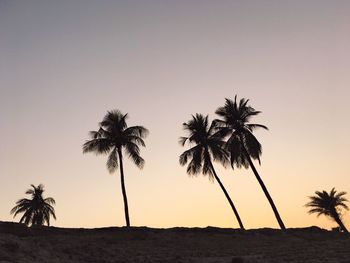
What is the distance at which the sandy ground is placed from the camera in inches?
760

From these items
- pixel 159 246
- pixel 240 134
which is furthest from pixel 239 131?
pixel 159 246

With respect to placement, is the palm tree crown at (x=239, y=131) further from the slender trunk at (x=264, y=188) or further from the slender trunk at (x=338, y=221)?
the slender trunk at (x=338, y=221)

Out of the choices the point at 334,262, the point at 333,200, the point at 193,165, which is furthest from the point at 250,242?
the point at 333,200

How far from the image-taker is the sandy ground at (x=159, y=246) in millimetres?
19312

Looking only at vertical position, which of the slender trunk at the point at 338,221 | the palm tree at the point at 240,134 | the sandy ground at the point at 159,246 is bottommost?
the sandy ground at the point at 159,246

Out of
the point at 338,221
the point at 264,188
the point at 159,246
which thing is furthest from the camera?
the point at 338,221

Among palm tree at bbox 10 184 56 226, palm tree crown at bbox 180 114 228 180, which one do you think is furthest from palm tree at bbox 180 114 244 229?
palm tree at bbox 10 184 56 226

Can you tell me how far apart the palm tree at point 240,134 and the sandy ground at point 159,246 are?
10.6 metres

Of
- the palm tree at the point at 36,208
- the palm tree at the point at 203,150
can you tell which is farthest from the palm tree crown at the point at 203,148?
the palm tree at the point at 36,208

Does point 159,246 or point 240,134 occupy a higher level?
point 240,134

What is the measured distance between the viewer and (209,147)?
1672 inches

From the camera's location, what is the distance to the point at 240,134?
39.6m

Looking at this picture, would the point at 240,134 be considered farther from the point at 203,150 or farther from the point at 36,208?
the point at 36,208

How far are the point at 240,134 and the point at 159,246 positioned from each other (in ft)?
61.5
